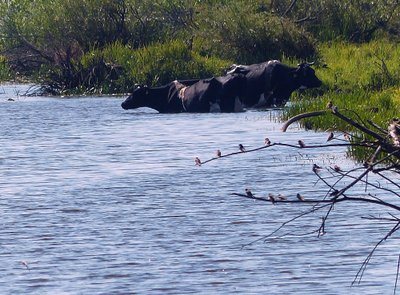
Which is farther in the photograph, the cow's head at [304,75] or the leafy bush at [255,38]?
the leafy bush at [255,38]

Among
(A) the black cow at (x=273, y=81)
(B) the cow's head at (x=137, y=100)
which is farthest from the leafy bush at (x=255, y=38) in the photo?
(B) the cow's head at (x=137, y=100)

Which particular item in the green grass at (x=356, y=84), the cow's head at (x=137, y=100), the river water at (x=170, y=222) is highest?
the green grass at (x=356, y=84)

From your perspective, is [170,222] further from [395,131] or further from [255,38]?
[255,38]

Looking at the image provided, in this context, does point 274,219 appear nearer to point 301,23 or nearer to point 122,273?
point 122,273

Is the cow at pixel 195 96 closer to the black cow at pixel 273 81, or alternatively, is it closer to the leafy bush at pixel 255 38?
the black cow at pixel 273 81

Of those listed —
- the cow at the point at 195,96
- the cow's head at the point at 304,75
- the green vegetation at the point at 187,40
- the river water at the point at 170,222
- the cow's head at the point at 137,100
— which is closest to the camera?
the river water at the point at 170,222

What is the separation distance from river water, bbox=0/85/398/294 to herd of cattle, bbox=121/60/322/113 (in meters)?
4.32

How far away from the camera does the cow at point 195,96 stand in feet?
78.3

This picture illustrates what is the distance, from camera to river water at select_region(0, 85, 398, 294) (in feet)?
28.1

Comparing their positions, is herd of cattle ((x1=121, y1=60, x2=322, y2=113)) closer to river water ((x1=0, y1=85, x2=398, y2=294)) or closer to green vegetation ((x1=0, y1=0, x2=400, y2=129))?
green vegetation ((x1=0, y1=0, x2=400, y2=129))

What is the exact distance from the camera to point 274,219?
11055 mm

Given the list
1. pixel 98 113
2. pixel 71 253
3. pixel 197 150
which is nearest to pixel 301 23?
pixel 98 113

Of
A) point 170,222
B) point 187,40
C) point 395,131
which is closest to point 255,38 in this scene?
point 187,40

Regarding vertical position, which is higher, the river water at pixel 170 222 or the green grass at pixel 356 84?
the green grass at pixel 356 84
